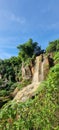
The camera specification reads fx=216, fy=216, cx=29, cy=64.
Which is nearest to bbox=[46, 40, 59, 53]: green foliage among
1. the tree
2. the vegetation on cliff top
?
the tree

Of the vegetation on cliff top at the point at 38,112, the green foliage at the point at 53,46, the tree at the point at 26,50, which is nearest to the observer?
the vegetation on cliff top at the point at 38,112

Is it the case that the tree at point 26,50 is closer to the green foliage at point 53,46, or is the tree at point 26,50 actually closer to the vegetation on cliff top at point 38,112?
the green foliage at point 53,46

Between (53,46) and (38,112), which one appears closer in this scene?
(38,112)

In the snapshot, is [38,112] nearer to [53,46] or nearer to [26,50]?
[26,50]

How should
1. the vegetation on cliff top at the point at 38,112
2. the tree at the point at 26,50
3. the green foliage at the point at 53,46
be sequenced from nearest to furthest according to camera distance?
the vegetation on cliff top at the point at 38,112 → the tree at the point at 26,50 → the green foliage at the point at 53,46

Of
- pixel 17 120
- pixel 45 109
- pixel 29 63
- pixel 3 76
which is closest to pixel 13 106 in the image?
pixel 17 120

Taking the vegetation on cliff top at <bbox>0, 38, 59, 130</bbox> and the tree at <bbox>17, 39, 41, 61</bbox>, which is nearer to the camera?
the vegetation on cliff top at <bbox>0, 38, 59, 130</bbox>

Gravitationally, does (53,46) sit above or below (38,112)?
above

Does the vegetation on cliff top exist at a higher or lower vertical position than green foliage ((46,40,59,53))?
lower

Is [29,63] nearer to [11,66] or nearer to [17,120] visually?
[11,66]

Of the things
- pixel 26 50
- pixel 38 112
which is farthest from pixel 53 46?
pixel 38 112

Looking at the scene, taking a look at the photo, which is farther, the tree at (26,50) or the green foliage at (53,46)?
the green foliage at (53,46)

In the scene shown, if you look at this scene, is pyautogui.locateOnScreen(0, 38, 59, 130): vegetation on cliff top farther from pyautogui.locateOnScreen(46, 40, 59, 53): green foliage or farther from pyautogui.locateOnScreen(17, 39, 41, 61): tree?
pyautogui.locateOnScreen(46, 40, 59, 53): green foliage

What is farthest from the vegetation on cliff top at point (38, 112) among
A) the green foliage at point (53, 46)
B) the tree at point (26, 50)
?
the green foliage at point (53, 46)
